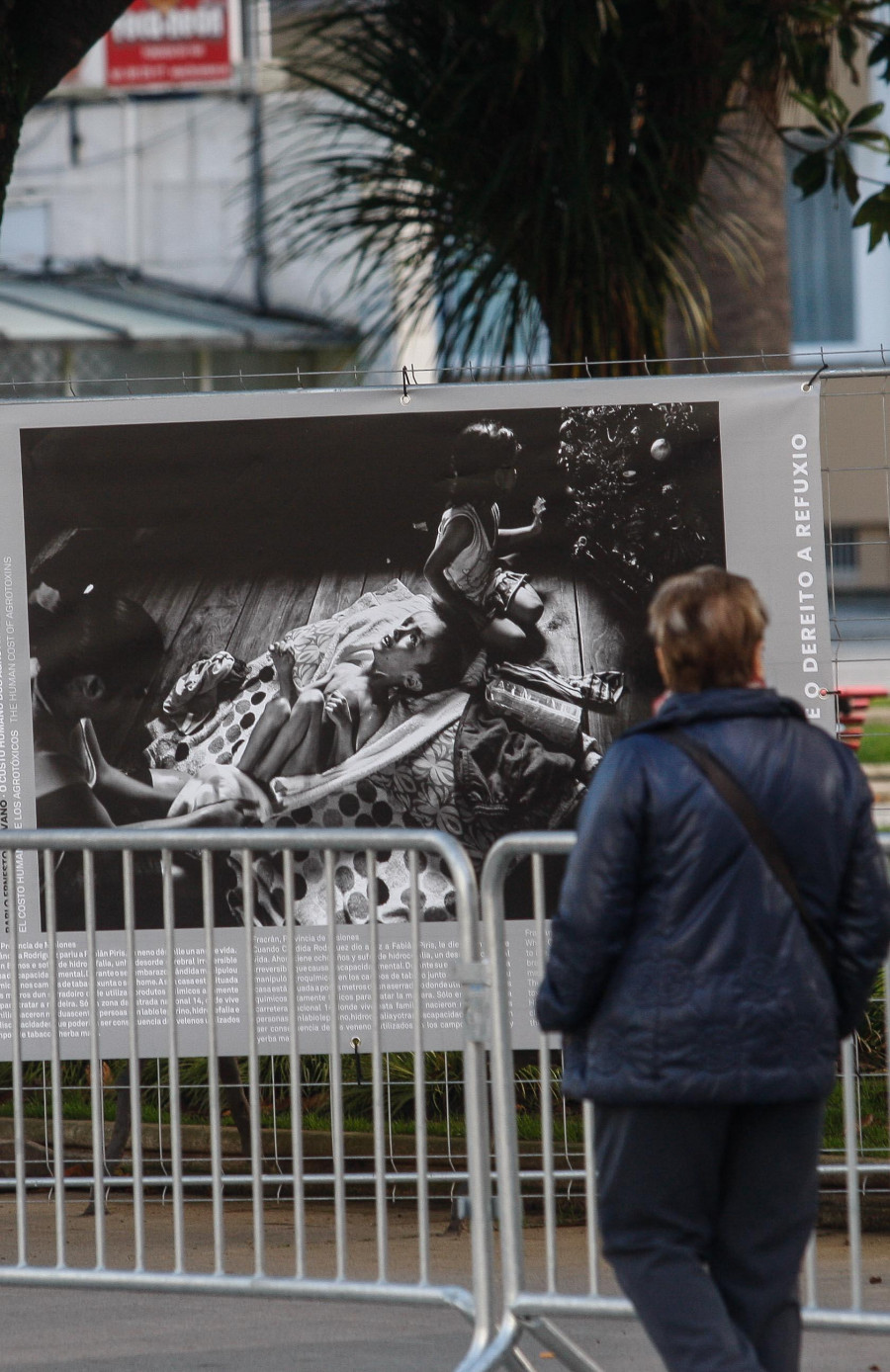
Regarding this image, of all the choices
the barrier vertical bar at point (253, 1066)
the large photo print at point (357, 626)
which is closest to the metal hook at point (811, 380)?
the large photo print at point (357, 626)

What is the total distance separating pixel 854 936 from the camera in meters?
2.90

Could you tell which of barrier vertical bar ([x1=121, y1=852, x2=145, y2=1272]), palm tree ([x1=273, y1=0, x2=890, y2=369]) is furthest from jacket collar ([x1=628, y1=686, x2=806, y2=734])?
palm tree ([x1=273, y1=0, x2=890, y2=369])

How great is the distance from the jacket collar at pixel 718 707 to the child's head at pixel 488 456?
2.26 meters

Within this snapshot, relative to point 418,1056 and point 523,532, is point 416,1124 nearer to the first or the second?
point 418,1056

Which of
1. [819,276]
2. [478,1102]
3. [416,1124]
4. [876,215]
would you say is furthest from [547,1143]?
[819,276]

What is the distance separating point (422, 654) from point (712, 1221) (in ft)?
7.86

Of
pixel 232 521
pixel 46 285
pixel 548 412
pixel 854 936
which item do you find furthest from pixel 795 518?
pixel 46 285

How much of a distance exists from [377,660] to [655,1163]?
7.94ft

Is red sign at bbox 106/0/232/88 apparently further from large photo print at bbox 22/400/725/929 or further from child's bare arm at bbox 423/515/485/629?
child's bare arm at bbox 423/515/485/629

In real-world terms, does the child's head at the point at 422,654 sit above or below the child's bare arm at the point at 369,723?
above

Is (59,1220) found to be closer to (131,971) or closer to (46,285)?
(131,971)

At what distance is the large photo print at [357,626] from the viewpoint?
16.4 feet

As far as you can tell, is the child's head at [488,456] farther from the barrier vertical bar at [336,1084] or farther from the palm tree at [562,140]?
the palm tree at [562,140]

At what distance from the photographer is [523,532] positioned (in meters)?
5.04
